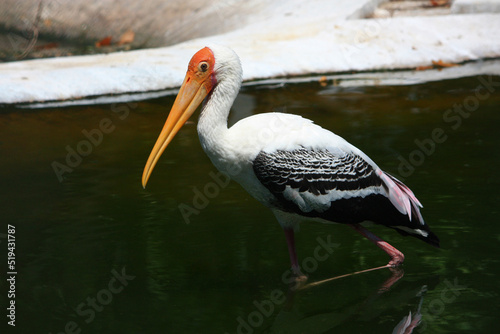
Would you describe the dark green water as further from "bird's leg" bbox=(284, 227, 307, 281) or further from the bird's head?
the bird's head

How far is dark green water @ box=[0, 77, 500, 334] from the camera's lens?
3600mm

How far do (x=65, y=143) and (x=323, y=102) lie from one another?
248 centimetres

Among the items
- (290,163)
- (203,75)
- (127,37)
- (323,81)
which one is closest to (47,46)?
(127,37)

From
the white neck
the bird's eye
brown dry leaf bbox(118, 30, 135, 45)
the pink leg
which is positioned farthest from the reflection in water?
brown dry leaf bbox(118, 30, 135, 45)

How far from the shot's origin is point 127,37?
538 inches

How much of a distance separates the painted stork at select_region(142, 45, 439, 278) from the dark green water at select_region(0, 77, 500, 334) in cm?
28

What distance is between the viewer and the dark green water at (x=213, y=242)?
3.60 meters

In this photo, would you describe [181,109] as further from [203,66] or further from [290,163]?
[290,163]

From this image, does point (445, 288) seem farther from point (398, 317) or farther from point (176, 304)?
point (176, 304)

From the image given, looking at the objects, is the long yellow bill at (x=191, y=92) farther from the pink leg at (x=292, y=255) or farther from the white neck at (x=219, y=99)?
the pink leg at (x=292, y=255)

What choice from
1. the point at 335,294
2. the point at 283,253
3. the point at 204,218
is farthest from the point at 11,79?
the point at 335,294

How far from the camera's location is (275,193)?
380cm

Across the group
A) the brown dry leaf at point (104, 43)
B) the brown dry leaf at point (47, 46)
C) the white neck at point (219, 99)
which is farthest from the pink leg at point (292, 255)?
the brown dry leaf at point (47, 46)

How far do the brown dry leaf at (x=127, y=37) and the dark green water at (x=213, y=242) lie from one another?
22.6ft
